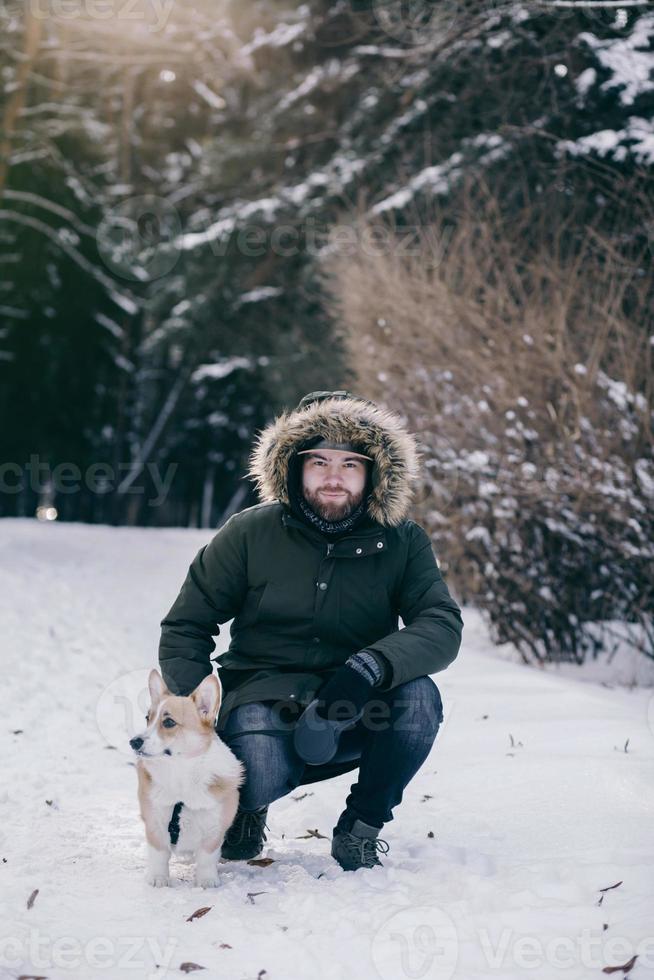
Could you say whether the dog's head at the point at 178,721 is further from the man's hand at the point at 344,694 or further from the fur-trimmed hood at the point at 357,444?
the fur-trimmed hood at the point at 357,444

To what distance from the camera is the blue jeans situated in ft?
10.8

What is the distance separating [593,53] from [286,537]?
6393 mm

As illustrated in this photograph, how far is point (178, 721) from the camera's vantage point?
9.95 ft

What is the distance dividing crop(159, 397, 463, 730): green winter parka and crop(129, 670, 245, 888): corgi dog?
22 centimetres

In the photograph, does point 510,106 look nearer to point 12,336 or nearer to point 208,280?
point 208,280

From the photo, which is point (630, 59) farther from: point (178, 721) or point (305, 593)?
point (178, 721)

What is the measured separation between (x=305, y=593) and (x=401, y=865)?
1060mm

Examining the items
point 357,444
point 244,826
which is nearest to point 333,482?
point 357,444

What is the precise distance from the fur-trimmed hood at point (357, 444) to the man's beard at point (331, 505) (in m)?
0.08

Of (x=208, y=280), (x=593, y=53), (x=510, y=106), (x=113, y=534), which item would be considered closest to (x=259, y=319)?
(x=208, y=280)

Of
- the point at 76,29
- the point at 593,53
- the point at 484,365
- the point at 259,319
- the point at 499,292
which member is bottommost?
the point at 484,365

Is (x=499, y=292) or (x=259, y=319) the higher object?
(x=259, y=319)

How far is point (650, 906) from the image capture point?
2.87 m

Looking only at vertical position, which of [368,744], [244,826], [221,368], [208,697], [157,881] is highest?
[221,368]
